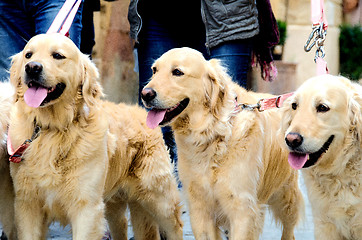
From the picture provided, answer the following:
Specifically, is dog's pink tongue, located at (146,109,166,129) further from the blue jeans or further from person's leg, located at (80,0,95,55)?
person's leg, located at (80,0,95,55)

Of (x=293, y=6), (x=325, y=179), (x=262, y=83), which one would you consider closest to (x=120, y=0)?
(x=262, y=83)

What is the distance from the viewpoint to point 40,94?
337 cm

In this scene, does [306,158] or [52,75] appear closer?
[306,158]

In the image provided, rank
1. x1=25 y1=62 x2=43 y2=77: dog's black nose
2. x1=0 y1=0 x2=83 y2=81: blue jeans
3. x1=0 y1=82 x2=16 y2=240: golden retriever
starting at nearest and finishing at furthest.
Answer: x1=25 y1=62 x2=43 y2=77: dog's black nose → x1=0 y1=82 x2=16 y2=240: golden retriever → x1=0 y1=0 x2=83 y2=81: blue jeans

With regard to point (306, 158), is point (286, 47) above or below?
below

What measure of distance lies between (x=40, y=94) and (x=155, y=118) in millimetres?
723

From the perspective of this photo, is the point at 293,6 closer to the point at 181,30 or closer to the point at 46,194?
the point at 181,30

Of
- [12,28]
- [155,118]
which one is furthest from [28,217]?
[12,28]

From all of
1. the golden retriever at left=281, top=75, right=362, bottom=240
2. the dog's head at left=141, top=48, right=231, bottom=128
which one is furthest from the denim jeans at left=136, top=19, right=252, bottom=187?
the golden retriever at left=281, top=75, right=362, bottom=240

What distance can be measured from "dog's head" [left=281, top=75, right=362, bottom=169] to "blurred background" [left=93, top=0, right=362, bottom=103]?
249 inches

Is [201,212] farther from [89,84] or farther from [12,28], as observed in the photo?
[12,28]

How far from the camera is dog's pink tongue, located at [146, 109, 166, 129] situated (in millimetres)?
3480

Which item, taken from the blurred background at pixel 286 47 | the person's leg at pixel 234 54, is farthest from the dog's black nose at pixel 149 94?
the blurred background at pixel 286 47

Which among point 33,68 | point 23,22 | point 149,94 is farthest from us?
point 23,22
